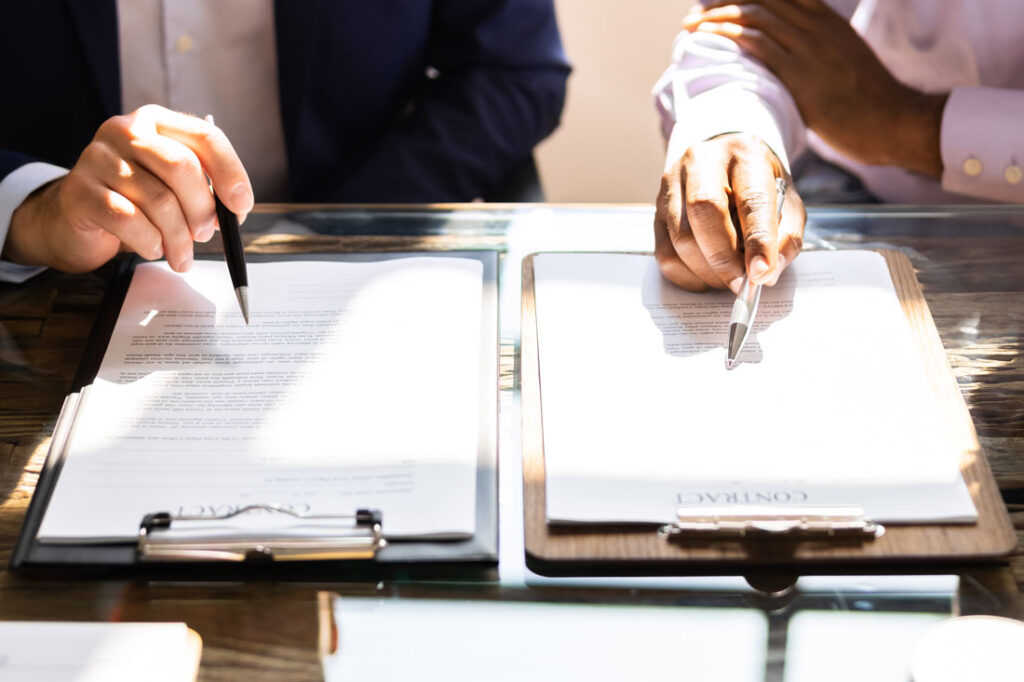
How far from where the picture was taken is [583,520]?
53 centimetres

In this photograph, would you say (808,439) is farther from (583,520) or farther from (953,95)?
(953,95)

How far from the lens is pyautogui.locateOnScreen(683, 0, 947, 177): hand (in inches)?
37.7

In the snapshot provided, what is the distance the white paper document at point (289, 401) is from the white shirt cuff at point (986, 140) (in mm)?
521

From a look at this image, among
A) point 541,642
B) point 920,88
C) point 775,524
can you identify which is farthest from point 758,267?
point 920,88

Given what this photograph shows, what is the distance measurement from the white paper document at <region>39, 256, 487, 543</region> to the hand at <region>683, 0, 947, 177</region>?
45 centimetres

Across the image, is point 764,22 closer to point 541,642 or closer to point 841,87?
point 841,87

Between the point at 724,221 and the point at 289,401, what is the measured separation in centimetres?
34

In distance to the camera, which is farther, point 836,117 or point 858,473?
point 836,117

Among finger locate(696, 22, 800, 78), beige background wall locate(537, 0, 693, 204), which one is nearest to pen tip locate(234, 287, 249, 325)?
finger locate(696, 22, 800, 78)

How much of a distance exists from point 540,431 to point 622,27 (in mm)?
1559

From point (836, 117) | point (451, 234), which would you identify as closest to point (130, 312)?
point (451, 234)

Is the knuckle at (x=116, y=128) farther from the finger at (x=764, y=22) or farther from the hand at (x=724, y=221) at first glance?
the finger at (x=764, y=22)

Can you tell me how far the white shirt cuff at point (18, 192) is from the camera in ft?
2.52

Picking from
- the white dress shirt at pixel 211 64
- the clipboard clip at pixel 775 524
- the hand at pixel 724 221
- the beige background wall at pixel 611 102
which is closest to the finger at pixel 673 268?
the hand at pixel 724 221
